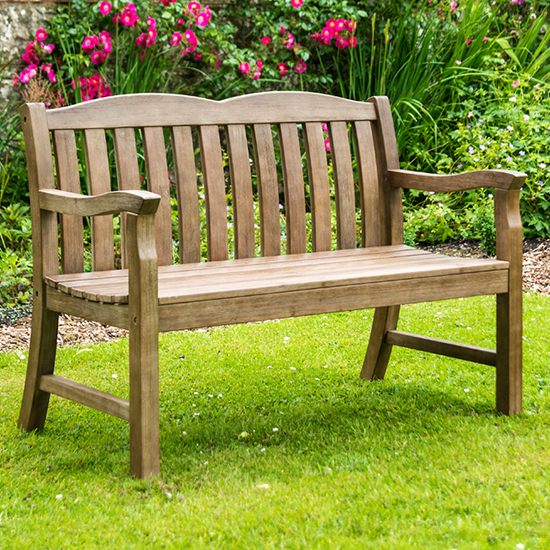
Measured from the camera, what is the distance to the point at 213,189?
2742 millimetres

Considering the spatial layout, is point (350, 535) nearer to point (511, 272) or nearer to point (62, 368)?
point (511, 272)

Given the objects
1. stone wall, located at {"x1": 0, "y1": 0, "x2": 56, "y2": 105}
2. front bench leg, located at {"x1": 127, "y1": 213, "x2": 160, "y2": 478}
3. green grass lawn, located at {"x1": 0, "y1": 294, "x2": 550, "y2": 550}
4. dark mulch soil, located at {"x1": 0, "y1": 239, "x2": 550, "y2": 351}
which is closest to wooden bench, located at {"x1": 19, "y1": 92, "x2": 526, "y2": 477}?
front bench leg, located at {"x1": 127, "y1": 213, "x2": 160, "y2": 478}

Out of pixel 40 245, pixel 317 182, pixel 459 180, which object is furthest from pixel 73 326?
pixel 459 180

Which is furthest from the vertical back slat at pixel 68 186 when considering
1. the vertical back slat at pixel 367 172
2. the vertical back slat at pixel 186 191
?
the vertical back slat at pixel 367 172

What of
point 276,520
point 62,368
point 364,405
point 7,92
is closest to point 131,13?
point 7,92

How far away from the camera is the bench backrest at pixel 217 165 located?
2.49 m

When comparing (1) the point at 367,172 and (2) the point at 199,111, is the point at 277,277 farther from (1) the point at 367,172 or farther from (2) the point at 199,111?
(1) the point at 367,172

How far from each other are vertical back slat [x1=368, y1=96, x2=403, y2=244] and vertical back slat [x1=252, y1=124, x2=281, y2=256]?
1.67ft

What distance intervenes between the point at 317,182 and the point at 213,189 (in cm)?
47

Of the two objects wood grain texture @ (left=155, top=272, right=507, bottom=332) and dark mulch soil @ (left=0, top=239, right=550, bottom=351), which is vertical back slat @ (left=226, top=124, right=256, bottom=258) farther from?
dark mulch soil @ (left=0, top=239, right=550, bottom=351)

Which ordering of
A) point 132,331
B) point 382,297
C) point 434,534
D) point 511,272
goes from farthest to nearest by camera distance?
point 511,272, point 382,297, point 132,331, point 434,534

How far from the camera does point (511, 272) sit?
268cm

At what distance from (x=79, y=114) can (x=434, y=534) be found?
5.62ft

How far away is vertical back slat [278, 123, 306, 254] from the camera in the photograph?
292cm
